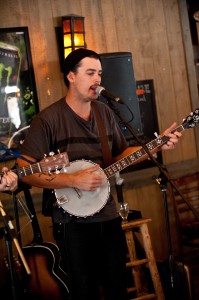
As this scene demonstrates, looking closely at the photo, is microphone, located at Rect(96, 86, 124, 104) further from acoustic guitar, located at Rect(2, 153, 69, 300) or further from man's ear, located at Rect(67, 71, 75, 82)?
acoustic guitar, located at Rect(2, 153, 69, 300)

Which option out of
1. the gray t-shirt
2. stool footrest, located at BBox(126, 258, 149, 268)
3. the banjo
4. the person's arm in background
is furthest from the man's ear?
stool footrest, located at BBox(126, 258, 149, 268)

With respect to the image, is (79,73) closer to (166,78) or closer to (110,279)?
(110,279)

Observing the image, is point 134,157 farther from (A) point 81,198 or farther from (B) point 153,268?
(B) point 153,268

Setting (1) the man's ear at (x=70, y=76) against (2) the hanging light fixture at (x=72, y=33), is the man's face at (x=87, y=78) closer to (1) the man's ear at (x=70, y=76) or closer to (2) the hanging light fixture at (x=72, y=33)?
(1) the man's ear at (x=70, y=76)

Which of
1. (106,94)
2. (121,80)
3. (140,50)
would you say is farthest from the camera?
(140,50)

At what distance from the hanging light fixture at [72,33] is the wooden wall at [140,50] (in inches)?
7.1

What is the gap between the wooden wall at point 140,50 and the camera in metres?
4.25

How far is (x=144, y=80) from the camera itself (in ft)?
15.7

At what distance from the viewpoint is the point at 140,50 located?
4.75 metres

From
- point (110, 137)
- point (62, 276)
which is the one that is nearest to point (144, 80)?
point (110, 137)

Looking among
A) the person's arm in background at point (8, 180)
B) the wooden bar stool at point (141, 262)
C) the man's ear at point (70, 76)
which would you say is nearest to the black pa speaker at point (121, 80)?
the wooden bar stool at point (141, 262)

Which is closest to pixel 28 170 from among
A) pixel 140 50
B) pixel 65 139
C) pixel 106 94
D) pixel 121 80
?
pixel 65 139

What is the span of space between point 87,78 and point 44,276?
1.41 m

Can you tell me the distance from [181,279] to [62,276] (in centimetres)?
89
